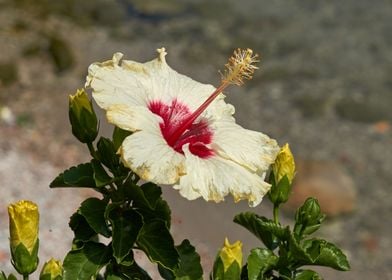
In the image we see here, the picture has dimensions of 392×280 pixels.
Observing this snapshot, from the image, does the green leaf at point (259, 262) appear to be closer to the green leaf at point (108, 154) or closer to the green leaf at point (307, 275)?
the green leaf at point (307, 275)

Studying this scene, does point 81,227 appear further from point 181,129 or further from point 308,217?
point 308,217

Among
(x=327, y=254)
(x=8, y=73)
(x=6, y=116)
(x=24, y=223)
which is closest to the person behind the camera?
(x=24, y=223)

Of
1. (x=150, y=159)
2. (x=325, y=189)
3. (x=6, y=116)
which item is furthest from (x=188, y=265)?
(x=6, y=116)

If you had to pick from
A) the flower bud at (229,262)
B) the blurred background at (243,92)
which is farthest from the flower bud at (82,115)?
the blurred background at (243,92)

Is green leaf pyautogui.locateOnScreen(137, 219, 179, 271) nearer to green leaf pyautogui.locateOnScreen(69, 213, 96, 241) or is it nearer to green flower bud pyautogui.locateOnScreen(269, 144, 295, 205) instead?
green leaf pyautogui.locateOnScreen(69, 213, 96, 241)

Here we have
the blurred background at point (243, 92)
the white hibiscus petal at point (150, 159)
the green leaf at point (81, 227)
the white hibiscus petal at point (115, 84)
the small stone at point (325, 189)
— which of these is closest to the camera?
the white hibiscus petal at point (150, 159)

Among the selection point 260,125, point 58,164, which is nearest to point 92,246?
point 58,164

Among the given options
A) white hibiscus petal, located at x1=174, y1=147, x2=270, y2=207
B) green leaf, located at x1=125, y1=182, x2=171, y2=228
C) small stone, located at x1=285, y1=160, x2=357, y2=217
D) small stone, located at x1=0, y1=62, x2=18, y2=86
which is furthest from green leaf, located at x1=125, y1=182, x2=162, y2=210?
small stone, located at x1=0, y1=62, x2=18, y2=86
